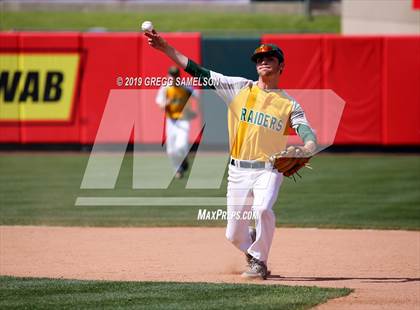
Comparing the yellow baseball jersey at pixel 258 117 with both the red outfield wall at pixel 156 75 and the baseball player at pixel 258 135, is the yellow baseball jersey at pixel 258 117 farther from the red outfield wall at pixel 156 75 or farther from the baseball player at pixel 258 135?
the red outfield wall at pixel 156 75

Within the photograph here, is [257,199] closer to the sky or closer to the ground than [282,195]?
closer to the sky

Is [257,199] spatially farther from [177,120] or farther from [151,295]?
[177,120]

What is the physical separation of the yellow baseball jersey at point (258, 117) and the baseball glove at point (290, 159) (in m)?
0.21

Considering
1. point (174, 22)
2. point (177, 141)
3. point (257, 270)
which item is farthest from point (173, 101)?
point (174, 22)

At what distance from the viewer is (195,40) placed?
23.7m

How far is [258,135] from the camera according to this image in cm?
954

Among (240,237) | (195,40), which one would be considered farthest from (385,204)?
(195,40)

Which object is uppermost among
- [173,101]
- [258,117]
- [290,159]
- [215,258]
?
[258,117]

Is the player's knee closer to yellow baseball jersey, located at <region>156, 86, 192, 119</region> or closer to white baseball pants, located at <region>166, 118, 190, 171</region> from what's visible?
white baseball pants, located at <region>166, 118, 190, 171</region>

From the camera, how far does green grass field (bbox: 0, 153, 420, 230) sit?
47.3 feet

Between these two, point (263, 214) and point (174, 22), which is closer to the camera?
point (263, 214)

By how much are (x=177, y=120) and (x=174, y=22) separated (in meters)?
22.3

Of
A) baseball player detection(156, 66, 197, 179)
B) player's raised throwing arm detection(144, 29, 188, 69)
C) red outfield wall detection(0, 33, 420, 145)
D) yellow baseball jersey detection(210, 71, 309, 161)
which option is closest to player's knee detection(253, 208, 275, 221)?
yellow baseball jersey detection(210, 71, 309, 161)

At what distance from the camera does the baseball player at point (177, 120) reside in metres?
19.2
